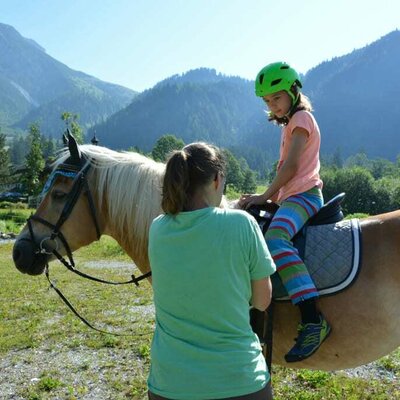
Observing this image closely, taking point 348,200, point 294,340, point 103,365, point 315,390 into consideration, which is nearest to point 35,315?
point 103,365

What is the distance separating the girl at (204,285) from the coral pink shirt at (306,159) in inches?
56.9

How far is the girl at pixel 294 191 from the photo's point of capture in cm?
301

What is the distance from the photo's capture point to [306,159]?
10.8 ft

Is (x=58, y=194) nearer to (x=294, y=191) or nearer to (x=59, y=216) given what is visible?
(x=59, y=216)

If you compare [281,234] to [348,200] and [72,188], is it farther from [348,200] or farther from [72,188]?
[348,200]

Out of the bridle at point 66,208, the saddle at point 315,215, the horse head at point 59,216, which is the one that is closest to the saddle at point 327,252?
the saddle at point 315,215

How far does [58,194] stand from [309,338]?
2539 mm

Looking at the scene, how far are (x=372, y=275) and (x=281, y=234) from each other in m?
0.80

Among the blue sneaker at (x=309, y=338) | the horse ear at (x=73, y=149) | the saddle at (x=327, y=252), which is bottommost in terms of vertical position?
the blue sneaker at (x=309, y=338)

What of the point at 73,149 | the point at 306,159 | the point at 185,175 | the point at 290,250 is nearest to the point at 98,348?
the point at 73,149

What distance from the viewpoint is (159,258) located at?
1980 mm

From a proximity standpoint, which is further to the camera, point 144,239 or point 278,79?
point 144,239

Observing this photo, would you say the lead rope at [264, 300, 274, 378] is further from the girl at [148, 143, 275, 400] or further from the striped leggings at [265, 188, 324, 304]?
the girl at [148, 143, 275, 400]

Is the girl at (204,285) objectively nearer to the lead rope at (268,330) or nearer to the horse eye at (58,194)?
the lead rope at (268,330)
